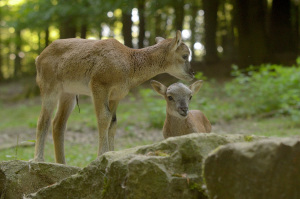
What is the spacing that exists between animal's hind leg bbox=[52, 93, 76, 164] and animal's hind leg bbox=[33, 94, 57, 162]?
11.2 inches

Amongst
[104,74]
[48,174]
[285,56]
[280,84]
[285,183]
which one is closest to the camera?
[285,183]

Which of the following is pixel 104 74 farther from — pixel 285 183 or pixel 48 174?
pixel 285 183

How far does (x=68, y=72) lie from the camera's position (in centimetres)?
675

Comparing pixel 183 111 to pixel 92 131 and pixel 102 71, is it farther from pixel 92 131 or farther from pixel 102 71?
pixel 92 131

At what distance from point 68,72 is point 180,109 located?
2054mm

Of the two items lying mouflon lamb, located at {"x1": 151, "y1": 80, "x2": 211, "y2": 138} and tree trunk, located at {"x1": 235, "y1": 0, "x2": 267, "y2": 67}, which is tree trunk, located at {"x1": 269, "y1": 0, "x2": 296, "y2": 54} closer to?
tree trunk, located at {"x1": 235, "y1": 0, "x2": 267, "y2": 67}

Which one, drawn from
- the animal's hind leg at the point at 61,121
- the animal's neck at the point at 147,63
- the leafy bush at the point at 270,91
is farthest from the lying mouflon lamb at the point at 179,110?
the leafy bush at the point at 270,91

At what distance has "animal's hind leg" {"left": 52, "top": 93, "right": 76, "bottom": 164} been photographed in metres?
7.26

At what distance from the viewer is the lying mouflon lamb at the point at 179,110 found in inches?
232

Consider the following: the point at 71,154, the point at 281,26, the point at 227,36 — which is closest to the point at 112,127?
the point at 71,154

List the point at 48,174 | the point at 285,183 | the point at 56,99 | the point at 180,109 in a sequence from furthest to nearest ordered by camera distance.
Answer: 1. the point at 56,99
2. the point at 180,109
3. the point at 48,174
4. the point at 285,183

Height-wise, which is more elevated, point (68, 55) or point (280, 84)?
point (68, 55)

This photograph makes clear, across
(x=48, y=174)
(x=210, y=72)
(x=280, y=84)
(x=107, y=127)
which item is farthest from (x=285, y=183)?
(x=210, y=72)

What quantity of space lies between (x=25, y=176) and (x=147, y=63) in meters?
2.68
